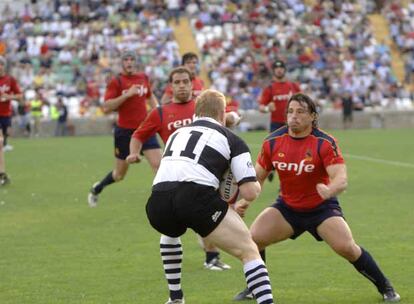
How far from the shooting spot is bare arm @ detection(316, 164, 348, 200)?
8281 mm

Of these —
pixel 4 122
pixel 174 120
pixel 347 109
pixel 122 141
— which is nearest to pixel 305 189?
pixel 174 120

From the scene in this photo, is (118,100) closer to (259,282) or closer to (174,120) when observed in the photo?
(174,120)

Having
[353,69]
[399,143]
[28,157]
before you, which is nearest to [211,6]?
[353,69]

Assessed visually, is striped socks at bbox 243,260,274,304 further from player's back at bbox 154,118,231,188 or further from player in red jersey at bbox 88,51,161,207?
player in red jersey at bbox 88,51,161,207

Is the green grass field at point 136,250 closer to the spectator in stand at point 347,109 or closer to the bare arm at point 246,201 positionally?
the bare arm at point 246,201

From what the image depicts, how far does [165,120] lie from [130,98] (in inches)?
181

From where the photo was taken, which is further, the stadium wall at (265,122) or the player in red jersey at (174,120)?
the stadium wall at (265,122)

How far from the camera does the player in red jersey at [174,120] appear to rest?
35.8 feet

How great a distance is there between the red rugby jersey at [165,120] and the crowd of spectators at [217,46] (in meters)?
27.3

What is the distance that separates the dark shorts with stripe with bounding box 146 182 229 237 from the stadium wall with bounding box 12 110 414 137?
30.2 metres

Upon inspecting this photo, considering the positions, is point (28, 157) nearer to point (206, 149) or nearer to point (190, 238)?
point (190, 238)

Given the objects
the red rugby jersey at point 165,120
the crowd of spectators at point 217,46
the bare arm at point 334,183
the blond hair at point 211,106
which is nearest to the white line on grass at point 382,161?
the red rugby jersey at point 165,120

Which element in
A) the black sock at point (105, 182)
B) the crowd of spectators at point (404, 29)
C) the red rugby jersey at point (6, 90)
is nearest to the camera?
the black sock at point (105, 182)

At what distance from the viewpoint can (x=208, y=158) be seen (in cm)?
788
